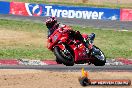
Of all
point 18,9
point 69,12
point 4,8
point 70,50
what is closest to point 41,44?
point 69,12

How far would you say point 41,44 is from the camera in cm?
3762

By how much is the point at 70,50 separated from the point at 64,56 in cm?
70

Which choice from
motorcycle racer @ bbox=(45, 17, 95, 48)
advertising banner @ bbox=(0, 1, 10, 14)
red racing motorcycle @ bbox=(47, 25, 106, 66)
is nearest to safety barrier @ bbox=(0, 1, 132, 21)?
advertising banner @ bbox=(0, 1, 10, 14)

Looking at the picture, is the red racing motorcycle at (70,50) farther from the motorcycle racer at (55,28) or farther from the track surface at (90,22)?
the track surface at (90,22)

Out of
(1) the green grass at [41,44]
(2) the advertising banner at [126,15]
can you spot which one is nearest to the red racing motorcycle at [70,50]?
(1) the green grass at [41,44]

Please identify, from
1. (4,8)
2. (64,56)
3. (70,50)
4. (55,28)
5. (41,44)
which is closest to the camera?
(64,56)

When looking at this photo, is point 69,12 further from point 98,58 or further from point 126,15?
point 98,58

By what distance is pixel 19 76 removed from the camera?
2220cm

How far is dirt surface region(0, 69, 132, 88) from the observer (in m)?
20.0

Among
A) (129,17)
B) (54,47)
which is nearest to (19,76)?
(54,47)

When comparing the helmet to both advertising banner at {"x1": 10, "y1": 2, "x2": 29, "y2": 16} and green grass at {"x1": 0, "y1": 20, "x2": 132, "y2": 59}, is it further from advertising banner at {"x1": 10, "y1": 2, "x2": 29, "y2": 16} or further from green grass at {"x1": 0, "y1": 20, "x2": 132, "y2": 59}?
advertising banner at {"x1": 10, "y1": 2, "x2": 29, "y2": 16}

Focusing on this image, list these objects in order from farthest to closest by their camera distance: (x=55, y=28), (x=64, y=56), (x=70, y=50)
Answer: (x=70, y=50), (x=55, y=28), (x=64, y=56)

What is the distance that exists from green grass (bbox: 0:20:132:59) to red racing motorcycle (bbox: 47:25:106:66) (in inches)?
628

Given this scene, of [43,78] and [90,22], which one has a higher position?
[43,78]
